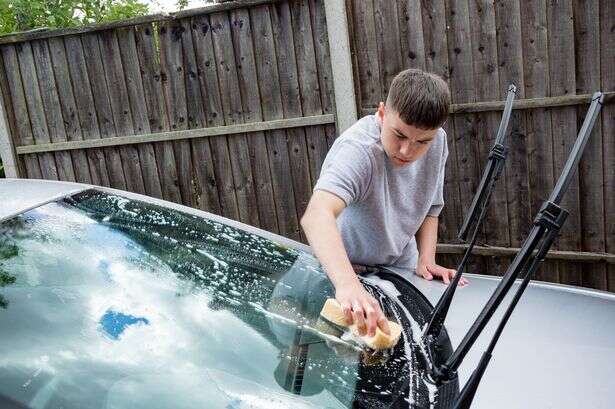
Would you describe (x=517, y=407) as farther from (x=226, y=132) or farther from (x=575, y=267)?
(x=226, y=132)

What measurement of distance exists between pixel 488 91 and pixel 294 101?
1.32 m

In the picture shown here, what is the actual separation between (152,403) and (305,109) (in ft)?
9.98

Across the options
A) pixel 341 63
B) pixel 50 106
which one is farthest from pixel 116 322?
pixel 50 106

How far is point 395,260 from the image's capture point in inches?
86.7

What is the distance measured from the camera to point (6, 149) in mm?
4648

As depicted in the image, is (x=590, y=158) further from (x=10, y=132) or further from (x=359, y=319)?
(x=10, y=132)

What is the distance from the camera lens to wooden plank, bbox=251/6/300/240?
152 inches

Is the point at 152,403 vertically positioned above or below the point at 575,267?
above

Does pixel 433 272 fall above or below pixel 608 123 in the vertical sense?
below

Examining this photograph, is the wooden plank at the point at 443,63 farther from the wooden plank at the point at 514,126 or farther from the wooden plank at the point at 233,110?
the wooden plank at the point at 233,110

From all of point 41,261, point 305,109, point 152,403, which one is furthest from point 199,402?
point 305,109

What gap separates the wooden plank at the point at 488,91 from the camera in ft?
11.1

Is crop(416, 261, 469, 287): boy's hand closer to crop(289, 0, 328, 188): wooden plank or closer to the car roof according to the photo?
the car roof

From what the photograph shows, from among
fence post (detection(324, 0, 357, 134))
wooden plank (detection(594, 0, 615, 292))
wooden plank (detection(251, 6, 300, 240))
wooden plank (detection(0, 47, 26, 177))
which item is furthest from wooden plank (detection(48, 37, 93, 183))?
wooden plank (detection(594, 0, 615, 292))
